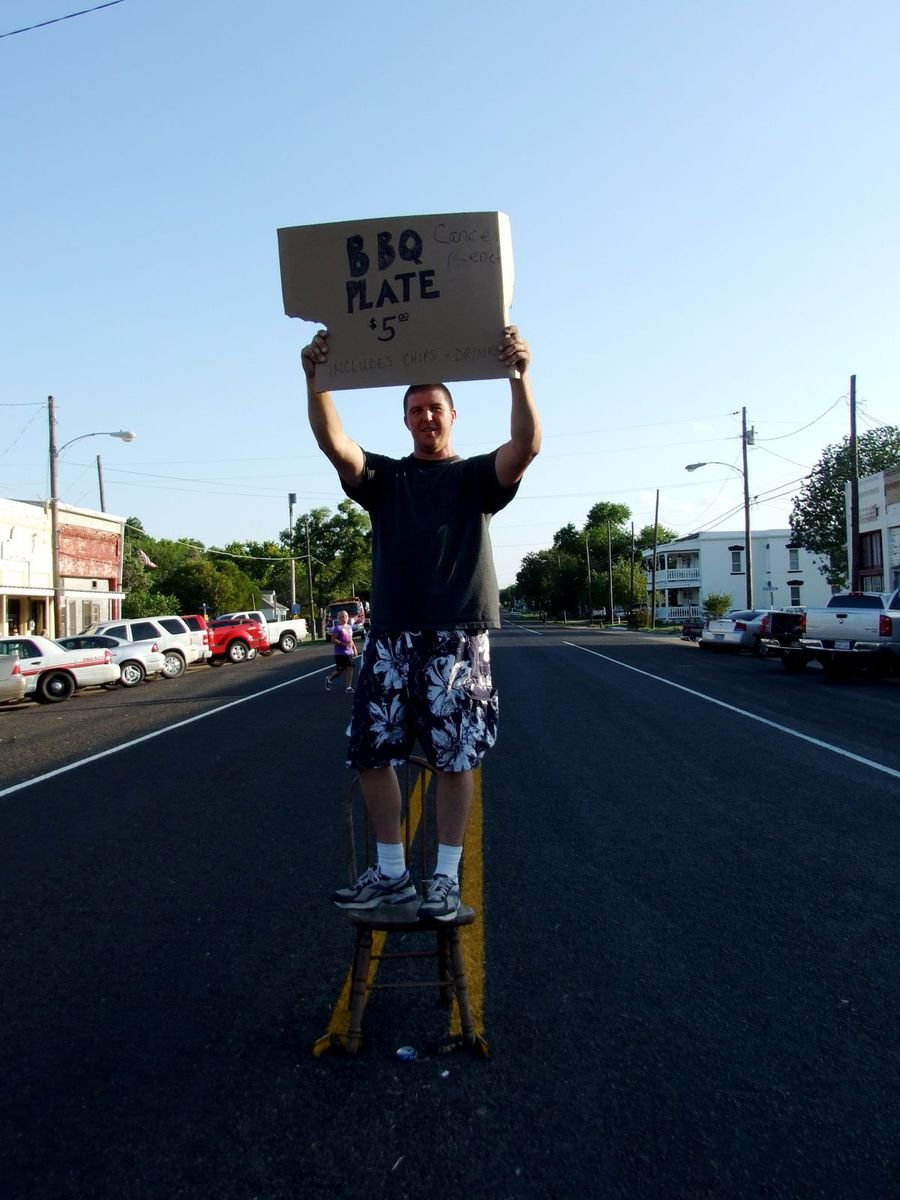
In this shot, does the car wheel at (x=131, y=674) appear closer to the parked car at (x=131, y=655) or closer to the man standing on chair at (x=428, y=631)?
the parked car at (x=131, y=655)

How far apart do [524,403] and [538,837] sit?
148 inches

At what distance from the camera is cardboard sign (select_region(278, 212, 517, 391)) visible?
3545 millimetres

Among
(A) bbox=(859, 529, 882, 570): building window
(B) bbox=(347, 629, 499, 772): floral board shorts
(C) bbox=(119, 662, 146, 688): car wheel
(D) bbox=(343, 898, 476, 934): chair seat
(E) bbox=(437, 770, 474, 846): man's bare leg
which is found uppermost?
(A) bbox=(859, 529, 882, 570): building window

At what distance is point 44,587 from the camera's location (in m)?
35.9

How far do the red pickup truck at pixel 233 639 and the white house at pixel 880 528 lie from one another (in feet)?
69.0

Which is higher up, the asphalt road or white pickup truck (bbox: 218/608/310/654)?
white pickup truck (bbox: 218/608/310/654)

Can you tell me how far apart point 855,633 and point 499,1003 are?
1922cm

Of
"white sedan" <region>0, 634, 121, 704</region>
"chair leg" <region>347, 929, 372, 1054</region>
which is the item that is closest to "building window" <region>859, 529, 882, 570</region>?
"white sedan" <region>0, 634, 121, 704</region>

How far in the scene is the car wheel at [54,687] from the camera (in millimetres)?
21750

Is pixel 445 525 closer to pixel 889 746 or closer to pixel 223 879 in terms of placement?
pixel 223 879

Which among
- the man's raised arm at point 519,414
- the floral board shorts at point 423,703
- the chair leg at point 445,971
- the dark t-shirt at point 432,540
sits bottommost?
the chair leg at point 445,971

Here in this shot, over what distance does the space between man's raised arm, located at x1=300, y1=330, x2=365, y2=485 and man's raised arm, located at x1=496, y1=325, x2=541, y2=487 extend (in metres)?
0.54

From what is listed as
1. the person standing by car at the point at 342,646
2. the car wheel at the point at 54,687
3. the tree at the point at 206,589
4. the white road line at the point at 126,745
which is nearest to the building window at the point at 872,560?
the person standing by car at the point at 342,646

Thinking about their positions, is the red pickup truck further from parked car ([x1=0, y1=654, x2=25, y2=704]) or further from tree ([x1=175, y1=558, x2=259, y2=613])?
tree ([x1=175, y1=558, x2=259, y2=613])
